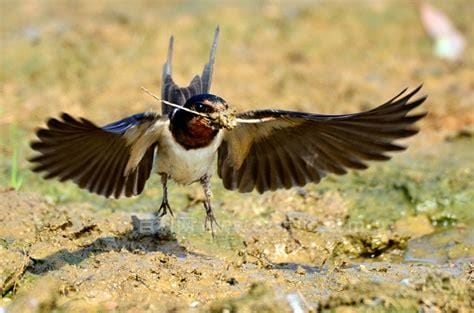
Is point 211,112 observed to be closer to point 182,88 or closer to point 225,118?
point 225,118

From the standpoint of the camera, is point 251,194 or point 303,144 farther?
point 251,194

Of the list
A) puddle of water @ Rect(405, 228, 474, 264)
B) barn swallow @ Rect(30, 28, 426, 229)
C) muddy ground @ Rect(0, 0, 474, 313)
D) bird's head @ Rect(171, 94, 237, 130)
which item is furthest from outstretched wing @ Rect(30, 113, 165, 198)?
puddle of water @ Rect(405, 228, 474, 264)

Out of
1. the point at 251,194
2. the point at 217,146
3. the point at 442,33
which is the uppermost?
the point at 442,33

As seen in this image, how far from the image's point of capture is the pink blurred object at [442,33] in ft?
32.3

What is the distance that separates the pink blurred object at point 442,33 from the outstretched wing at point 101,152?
18.0 feet

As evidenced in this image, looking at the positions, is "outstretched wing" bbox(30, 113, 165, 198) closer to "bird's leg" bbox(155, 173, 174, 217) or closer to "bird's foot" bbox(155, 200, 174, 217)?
"bird's leg" bbox(155, 173, 174, 217)

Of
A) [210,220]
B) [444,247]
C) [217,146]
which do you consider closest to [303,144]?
[217,146]

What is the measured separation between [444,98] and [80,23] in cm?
367

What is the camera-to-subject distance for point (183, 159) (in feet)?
16.5

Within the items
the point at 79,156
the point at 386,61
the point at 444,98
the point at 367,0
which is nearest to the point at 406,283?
the point at 79,156

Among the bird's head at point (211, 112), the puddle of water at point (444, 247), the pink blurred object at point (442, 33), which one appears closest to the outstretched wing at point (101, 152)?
the bird's head at point (211, 112)

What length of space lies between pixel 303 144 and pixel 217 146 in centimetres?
46

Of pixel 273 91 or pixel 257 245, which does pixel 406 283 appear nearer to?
pixel 257 245

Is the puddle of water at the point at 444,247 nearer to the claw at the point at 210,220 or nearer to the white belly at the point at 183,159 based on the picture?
the claw at the point at 210,220
